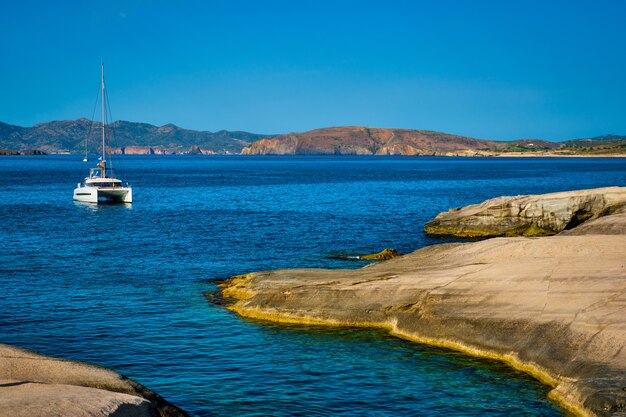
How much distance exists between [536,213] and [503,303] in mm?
27878

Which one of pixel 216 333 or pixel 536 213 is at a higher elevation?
pixel 536 213

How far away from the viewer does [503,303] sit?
920 inches

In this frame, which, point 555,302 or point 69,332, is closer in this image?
point 555,302

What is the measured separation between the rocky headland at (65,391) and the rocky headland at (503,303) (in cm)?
1025

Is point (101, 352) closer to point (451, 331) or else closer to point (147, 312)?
point (147, 312)

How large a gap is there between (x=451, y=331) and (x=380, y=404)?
18.2ft

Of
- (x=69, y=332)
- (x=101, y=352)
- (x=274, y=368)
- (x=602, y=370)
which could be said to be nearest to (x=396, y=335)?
(x=274, y=368)

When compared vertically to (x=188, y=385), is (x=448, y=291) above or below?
above

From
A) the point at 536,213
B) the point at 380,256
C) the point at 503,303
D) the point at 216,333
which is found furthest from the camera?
the point at 536,213

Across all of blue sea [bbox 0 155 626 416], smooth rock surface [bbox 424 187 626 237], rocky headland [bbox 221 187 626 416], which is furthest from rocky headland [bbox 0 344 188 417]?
smooth rock surface [bbox 424 187 626 237]

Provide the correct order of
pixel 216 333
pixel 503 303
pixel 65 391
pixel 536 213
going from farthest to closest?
pixel 536 213
pixel 216 333
pixel 503 303
pixel 65 391

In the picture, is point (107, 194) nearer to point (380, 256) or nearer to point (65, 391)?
point (380, 256)

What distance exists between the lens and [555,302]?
2247cm

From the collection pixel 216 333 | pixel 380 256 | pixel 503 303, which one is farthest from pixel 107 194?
pixel 503 303
